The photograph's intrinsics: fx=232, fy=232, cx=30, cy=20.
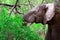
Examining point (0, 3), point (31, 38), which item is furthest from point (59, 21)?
point (0, 3)

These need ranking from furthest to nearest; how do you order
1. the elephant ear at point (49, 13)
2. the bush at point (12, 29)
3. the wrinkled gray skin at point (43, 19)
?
1. the wrinkled gray skin at point (43, 19)
2. the elephant ear at point (49, 13)
3. the bush at point (12, 29)

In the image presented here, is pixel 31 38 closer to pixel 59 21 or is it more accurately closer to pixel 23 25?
pixel 23 25

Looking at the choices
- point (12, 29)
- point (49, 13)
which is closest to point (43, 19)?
point (49, 13)

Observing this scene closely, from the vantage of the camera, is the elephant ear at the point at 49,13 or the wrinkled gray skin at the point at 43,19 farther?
the wrinkled gray skin at the point at 43,19

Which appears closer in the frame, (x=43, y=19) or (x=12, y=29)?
(x=12, y=29)

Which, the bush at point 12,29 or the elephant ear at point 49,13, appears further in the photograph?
the elephant ear at point 49,13

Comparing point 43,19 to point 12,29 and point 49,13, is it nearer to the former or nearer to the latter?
point 49,13

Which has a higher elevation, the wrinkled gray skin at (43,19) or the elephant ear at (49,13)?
the elephant ear at (49,13)

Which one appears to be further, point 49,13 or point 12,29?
point 49,13

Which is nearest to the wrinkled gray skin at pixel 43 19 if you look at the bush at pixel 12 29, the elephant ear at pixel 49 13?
the elephant ear at pixel 49 13

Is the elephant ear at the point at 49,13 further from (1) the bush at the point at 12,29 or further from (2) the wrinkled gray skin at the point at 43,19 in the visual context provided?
(1) the bush at the point at 12,29

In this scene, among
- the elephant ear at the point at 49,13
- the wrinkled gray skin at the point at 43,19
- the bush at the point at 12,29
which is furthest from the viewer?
the wrinkled gray skin at the point at 43,19

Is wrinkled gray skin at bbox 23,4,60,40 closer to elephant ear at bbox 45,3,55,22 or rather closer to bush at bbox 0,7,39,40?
elephant ear at bbox 45,3,55,22

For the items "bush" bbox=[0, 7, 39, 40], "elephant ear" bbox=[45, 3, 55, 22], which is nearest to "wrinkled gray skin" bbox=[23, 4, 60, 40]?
"elephant ear" bbox=[45, 3, 55, 22]
